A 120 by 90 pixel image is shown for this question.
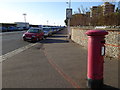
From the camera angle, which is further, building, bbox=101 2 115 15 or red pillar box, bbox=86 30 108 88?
building, bbox=101 2 115 15

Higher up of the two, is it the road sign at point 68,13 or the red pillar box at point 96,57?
the road sign at point 68,13

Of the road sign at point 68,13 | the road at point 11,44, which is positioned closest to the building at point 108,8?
the road sign at point 68,13

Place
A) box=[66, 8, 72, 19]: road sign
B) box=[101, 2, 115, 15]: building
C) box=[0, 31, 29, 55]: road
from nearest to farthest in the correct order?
box=[0, 31, 29, 55]: road < box=[101, 2, 115, 15]: building < box=[66, 8, 72, 19]: road sign

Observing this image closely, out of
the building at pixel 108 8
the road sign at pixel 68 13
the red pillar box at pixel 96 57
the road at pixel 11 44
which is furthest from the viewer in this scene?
the road sign at pixel 68 13

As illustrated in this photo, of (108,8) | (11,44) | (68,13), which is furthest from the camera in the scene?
(68,13)

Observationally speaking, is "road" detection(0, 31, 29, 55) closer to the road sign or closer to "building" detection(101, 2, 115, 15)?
the road sign

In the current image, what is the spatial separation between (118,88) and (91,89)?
714mm

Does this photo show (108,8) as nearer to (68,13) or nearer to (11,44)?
(68,13)

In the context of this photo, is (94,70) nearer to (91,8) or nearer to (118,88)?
(118,88)

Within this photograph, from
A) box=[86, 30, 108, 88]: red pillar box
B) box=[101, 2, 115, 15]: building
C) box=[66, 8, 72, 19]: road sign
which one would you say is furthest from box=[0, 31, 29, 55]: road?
box=[101, 2, 115, 15]: building

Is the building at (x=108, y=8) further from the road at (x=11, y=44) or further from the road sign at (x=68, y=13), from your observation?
the road at (x=11, y=44)

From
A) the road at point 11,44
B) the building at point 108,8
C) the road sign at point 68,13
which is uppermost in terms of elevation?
the road sign at point 68,13

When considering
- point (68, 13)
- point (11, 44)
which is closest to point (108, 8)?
point (68, 13)

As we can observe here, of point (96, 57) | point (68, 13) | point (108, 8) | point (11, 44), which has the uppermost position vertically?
point (68, 13)
